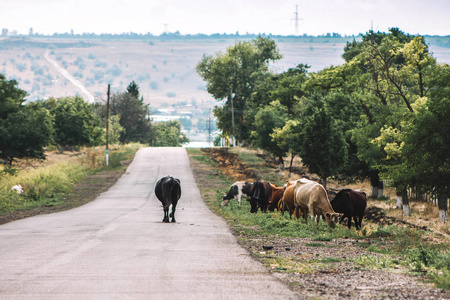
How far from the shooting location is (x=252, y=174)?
5778 centimetres

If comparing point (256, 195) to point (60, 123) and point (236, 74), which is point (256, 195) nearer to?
point (60, 123)

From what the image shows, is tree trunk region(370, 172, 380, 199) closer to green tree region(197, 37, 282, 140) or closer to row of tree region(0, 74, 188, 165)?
row of tree region(0, 74, 188, 165)

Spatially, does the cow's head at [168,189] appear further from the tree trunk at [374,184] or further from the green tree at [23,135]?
the green tree at [23,135]

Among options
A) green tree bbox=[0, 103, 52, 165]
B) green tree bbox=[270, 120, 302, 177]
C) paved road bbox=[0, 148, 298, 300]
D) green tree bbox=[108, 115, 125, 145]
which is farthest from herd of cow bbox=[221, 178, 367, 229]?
green tree bbox=[108, 115, 125, 145]

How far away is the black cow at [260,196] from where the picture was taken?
27830mm

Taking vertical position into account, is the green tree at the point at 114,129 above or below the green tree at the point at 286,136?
below

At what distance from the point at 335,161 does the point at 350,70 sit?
7807 millimetres

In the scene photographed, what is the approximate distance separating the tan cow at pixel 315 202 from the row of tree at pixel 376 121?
1092 centimetres

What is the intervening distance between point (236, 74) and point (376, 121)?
64884mm

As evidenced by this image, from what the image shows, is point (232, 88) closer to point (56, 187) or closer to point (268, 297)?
point (56, 187)

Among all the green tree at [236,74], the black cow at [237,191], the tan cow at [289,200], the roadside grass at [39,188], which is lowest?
the roadside grass at [39,188]

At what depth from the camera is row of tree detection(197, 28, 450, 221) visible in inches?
1173

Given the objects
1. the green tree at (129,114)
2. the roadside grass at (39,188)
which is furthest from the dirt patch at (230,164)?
the green tree at (129,114)

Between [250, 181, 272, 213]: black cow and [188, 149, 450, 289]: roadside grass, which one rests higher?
[188, 149, 450, 289]: roadside grass
